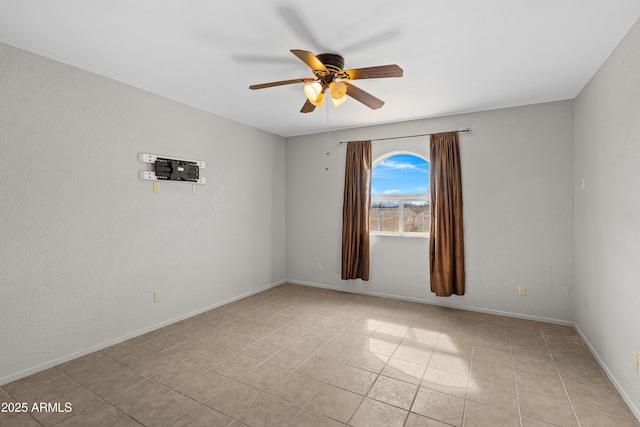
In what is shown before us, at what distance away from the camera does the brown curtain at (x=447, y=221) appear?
3.91m

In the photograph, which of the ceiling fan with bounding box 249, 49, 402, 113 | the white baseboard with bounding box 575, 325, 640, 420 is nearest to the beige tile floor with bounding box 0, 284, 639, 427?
the white baseboard with bounding box 575, 325, 640, 420

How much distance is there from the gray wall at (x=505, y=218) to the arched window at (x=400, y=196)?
17cm

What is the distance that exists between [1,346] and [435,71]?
4164 mm

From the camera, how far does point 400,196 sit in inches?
176

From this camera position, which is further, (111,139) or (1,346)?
(111,139)

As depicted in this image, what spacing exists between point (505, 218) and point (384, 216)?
1.57 metres

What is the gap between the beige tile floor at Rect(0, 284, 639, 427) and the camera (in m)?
1.95

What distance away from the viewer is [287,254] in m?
5.38

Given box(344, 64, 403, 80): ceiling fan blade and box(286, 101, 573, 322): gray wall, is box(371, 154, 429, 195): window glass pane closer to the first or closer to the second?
box(286, 101, 573, 322): gray wall

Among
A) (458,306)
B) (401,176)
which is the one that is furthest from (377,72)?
(458,306)

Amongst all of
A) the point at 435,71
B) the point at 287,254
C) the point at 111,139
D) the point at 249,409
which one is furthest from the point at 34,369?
the point at 435,71

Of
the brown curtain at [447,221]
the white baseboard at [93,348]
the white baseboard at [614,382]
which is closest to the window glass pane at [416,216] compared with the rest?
the brown curtain at [447,221]

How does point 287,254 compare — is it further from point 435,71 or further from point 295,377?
point 435,71

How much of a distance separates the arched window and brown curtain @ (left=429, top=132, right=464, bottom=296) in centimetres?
28
